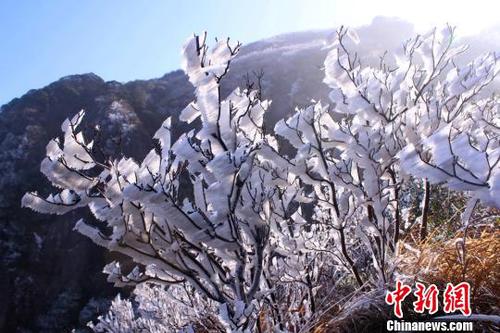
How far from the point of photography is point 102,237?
1.92 meters

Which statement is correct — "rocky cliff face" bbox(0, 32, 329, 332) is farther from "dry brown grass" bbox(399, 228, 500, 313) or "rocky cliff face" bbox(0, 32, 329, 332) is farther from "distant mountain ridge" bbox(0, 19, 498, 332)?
"dry brown grass" bbox(399, 228, 500, 313)

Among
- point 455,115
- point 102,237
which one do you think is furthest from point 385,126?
point 102,237

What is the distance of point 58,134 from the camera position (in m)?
26.5

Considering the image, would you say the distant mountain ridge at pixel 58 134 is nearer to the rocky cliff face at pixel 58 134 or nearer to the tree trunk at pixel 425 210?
the rocky cliff face at pixel 58 134

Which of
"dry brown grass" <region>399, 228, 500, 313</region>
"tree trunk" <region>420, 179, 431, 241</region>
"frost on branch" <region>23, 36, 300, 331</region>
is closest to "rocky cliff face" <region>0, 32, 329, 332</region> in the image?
"tree trunk" <region>420, 179, 431, 241</region>

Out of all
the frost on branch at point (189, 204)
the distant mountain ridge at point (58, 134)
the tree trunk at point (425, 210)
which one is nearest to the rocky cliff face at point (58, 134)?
the distant mountain ridge at point (58, 134)

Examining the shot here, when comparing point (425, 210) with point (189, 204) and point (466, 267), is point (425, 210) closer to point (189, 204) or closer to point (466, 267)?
point (466, 267)

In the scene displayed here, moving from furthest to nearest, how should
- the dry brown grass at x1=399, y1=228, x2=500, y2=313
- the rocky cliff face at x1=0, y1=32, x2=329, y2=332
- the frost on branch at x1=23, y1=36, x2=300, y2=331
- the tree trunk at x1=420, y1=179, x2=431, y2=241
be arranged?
the rocky cliff face at x1=0, y1=32, x2=329, y2=332 < the tree trunk at x1=420, y1=179, x2=431, y2=241 < the dry brown grass at x1=399, y1=228, x2=500, y2=313 < the frost on branch at x1=23, y1=36, x2=300, y2=331

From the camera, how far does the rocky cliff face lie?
64.2 feet

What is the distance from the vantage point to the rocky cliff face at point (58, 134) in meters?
19.6

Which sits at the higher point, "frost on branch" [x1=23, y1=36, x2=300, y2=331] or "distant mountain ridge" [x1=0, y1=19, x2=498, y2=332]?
"frost on branch" [x1=23, y1=36, x2=300, y2=331]

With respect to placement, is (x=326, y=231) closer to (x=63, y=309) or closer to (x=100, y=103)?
(x=63, y=309)

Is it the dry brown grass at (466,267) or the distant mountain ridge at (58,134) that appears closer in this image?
the dry brown grass at (466,267)

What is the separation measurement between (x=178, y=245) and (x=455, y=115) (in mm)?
1833
